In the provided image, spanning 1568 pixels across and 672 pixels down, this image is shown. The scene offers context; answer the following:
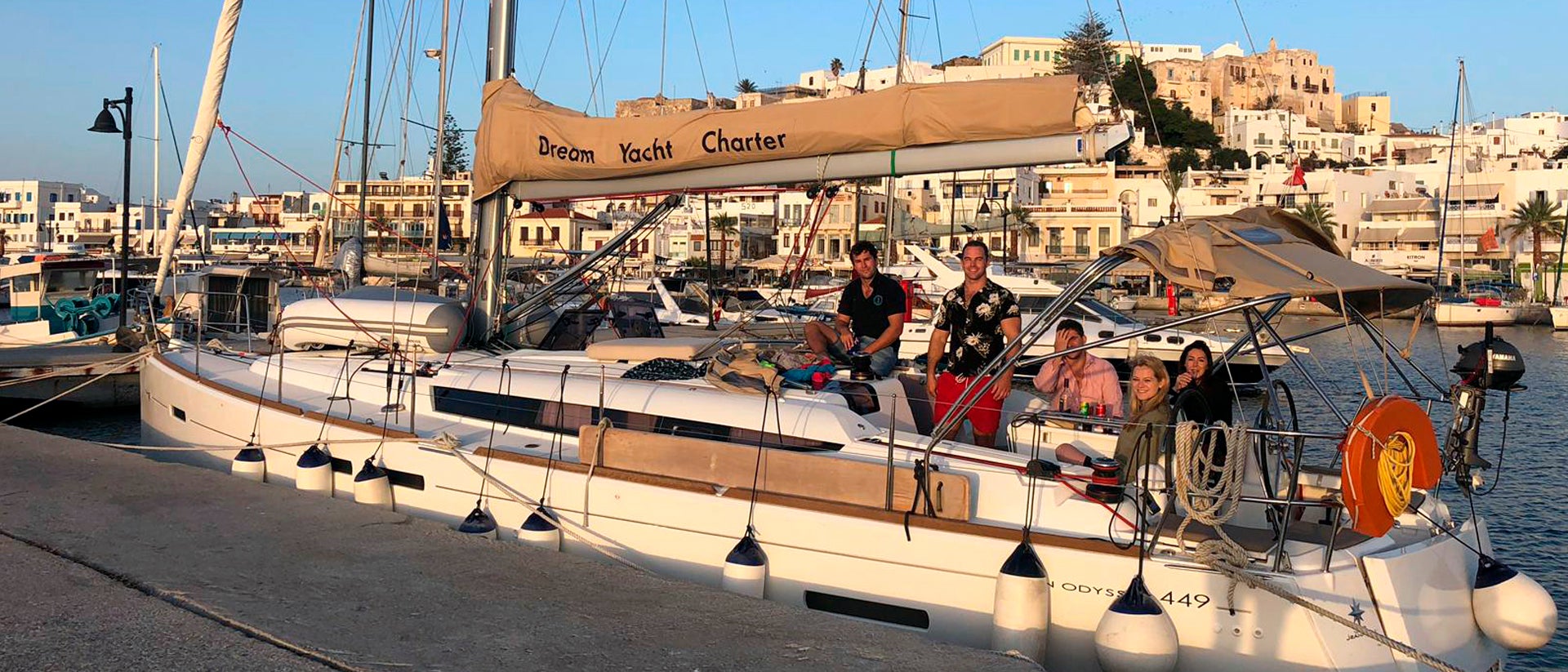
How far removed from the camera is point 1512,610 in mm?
5859

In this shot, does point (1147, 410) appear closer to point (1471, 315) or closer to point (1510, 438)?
point (1510, 438)

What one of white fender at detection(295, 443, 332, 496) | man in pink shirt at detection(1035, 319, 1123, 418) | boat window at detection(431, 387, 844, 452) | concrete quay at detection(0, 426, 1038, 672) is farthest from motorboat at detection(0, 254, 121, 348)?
man in pink shirt at detection(1035, 319, 1123, 418)

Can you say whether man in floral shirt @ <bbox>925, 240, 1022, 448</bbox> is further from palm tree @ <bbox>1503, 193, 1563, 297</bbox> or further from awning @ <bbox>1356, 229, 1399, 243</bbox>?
awning @ <bbox>1356, 229, 1399, 243</bbox>

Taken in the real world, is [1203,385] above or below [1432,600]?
above

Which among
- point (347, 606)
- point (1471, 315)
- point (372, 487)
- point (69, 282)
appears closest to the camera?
point (347, 606)

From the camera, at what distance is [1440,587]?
583 centimetres

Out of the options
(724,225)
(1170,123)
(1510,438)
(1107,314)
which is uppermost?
(1170,123)

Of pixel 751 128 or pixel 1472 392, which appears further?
pixel 751 128

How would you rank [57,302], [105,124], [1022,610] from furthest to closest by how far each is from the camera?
1. [57,302]
2. [105,124]
3. [1022,610]

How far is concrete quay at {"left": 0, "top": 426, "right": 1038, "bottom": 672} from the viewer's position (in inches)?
183

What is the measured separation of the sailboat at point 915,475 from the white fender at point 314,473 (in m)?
0.02

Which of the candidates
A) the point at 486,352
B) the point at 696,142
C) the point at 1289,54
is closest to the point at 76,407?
the point at 486,352

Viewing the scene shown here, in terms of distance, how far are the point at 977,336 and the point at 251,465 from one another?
5220mm

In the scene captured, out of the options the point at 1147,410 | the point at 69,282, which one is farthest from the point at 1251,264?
the point at 69,282
